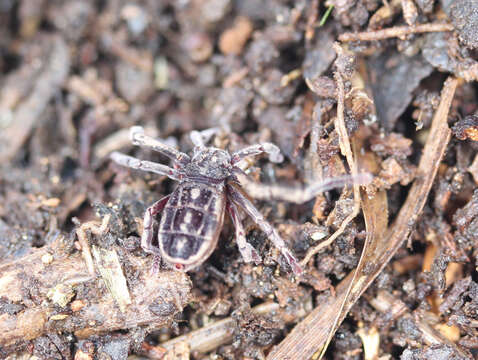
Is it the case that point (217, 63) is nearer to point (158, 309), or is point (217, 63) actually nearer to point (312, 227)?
point (312, 227)

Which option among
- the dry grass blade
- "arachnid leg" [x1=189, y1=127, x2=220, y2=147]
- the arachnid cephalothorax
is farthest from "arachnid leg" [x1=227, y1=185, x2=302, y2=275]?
"arachnid leg" [x1=189, y1=127, x2=220, y2=147]

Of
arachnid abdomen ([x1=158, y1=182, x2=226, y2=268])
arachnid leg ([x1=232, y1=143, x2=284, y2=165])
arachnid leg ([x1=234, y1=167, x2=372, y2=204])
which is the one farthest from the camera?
arachnid leg ([x1=232, y1=143, x2=284, y2=165])

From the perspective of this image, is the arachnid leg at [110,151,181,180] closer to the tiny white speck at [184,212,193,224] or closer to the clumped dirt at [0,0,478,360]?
the clumped dirt at [0,0,478,360]

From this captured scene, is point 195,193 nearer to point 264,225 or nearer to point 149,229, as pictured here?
point 149,229

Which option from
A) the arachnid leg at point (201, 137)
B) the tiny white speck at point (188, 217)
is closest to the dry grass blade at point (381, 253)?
the tiny white speck at point (188, 217)

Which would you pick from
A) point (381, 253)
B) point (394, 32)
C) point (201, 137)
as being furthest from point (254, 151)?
point (394, 32)

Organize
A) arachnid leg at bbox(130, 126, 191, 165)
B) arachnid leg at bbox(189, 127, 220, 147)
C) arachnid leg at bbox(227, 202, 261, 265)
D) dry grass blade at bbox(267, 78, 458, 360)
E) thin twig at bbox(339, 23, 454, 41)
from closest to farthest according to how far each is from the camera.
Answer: dry grass blade at bbox(267, 78, 458, 360), arachnid leg at bbox(227, 202, 261, 265), thin twig at bbox(339, 23, 454, 41), arachnid leg at bbox(130, 126, 191, 165), arachnid leg at bbox(189, 127, 220, 147)

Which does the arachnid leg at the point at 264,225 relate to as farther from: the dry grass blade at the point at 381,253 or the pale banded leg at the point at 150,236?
the pale banded leg at the point at 150,236
